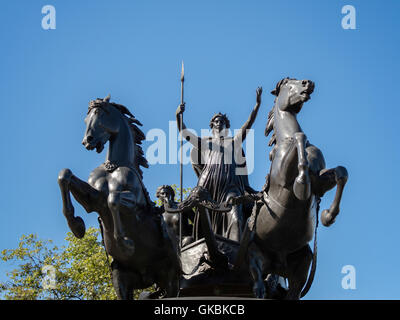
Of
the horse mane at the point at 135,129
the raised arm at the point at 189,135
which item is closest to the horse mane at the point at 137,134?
the horse mane at the point at 135,129

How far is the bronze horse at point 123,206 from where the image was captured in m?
9.64

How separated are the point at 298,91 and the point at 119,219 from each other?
11.0ft

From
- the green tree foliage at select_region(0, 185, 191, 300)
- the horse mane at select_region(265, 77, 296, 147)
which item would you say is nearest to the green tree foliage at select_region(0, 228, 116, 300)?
the green tree foliage at select_region(0, 185, 191, 300)

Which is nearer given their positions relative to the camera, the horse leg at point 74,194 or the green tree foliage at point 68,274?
the horse leg at point 74,194

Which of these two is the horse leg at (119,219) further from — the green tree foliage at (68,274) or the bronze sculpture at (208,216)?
the green tree foliage at (68,274)

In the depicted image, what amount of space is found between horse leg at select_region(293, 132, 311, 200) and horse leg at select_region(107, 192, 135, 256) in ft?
8.28

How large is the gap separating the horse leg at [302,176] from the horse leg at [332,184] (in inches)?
13.0

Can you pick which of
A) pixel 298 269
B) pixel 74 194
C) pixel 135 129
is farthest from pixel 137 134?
pixel 298 269

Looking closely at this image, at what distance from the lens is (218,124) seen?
1279 centimetres

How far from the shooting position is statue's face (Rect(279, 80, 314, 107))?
392 inches

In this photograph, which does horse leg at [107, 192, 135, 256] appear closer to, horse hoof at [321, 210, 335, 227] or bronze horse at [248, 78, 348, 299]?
bronze horse at [248, 78, 348, 299]

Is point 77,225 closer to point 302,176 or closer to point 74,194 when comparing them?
point 74,194
